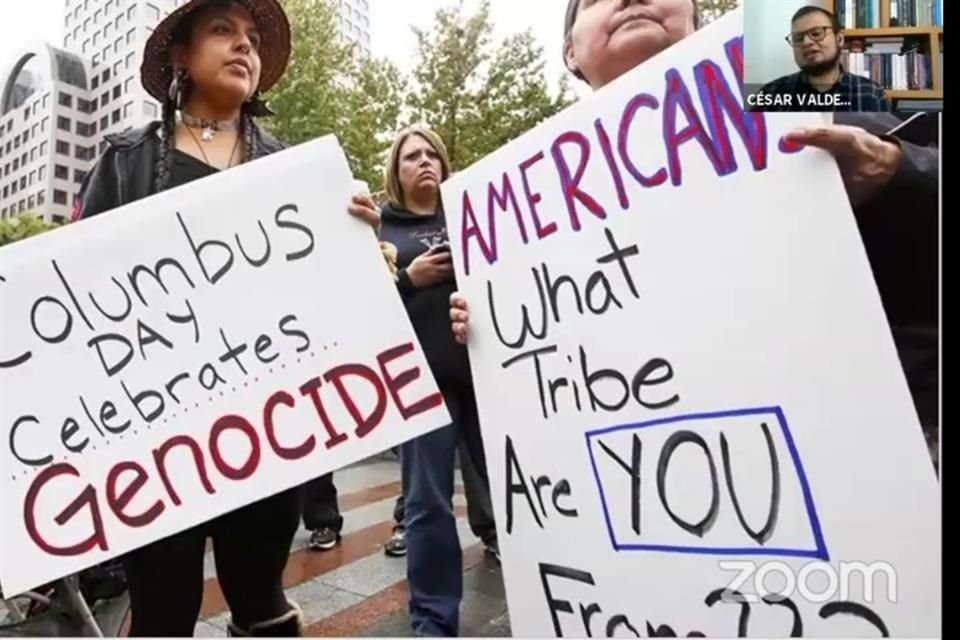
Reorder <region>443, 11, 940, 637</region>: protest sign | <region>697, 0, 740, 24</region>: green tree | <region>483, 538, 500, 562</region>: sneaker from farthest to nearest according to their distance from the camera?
<region>483, 538, 500, 562</region>: sneaker → <region>697, 0, 740, 24</region>: green tree → <region>443, 11, 940, 637</region>: protest sign

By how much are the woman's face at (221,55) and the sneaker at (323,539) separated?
1301mm

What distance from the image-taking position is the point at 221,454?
972 millimetres

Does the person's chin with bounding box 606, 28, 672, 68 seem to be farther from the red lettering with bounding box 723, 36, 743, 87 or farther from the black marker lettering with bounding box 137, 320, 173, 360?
the black marker lettering with bounding box 137, 320, 173, 360

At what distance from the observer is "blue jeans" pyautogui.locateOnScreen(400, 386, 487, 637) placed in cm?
133

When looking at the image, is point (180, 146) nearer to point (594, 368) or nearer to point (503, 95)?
point (594, 368)

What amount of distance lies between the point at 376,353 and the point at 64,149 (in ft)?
2.91

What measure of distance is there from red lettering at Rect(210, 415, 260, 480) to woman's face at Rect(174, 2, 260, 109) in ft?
1.72

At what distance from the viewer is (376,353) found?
101 cm

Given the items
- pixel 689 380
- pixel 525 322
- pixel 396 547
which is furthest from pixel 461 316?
pixel 396 547

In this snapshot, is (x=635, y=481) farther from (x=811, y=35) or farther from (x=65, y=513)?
(x=65, y=513)

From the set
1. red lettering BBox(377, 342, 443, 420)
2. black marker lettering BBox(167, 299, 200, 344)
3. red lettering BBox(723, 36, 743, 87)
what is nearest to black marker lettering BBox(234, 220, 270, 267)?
black marker lettering BBox(167, 299, 200, 344)

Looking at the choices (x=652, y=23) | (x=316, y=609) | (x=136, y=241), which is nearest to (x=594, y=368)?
(x=652, y=23)

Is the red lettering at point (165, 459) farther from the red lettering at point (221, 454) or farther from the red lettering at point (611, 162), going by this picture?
the red lettering at point (611, 162)

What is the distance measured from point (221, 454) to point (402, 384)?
0.27 meters
